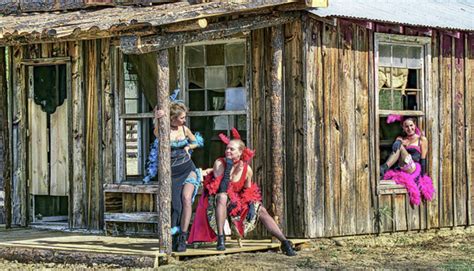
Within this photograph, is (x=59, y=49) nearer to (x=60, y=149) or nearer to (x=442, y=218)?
(x=60, y=149)

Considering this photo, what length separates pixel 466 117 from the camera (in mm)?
14352

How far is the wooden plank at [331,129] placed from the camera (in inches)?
496

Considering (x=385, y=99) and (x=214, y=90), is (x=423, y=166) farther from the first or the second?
(x=214, y=90)

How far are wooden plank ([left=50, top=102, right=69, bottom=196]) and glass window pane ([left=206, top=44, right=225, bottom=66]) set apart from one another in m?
2.54

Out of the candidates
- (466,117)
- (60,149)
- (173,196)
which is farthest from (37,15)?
(466,117)

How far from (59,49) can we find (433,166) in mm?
5890

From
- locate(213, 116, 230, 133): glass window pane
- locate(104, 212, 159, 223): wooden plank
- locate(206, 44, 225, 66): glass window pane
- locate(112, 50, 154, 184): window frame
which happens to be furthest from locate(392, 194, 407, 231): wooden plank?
locate(112, 50, 154, 184): window frame

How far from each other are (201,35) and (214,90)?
5.72 feet

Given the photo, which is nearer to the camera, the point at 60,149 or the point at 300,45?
the point at 300,45

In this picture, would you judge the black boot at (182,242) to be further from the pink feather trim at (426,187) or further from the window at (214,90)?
the pink feather trim at (426,187)

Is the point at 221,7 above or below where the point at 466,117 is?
above

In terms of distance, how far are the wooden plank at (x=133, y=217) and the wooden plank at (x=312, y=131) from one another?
7.02 feet

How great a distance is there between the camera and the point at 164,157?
36.1 ft

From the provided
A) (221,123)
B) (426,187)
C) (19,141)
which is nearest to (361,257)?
(426,187)
